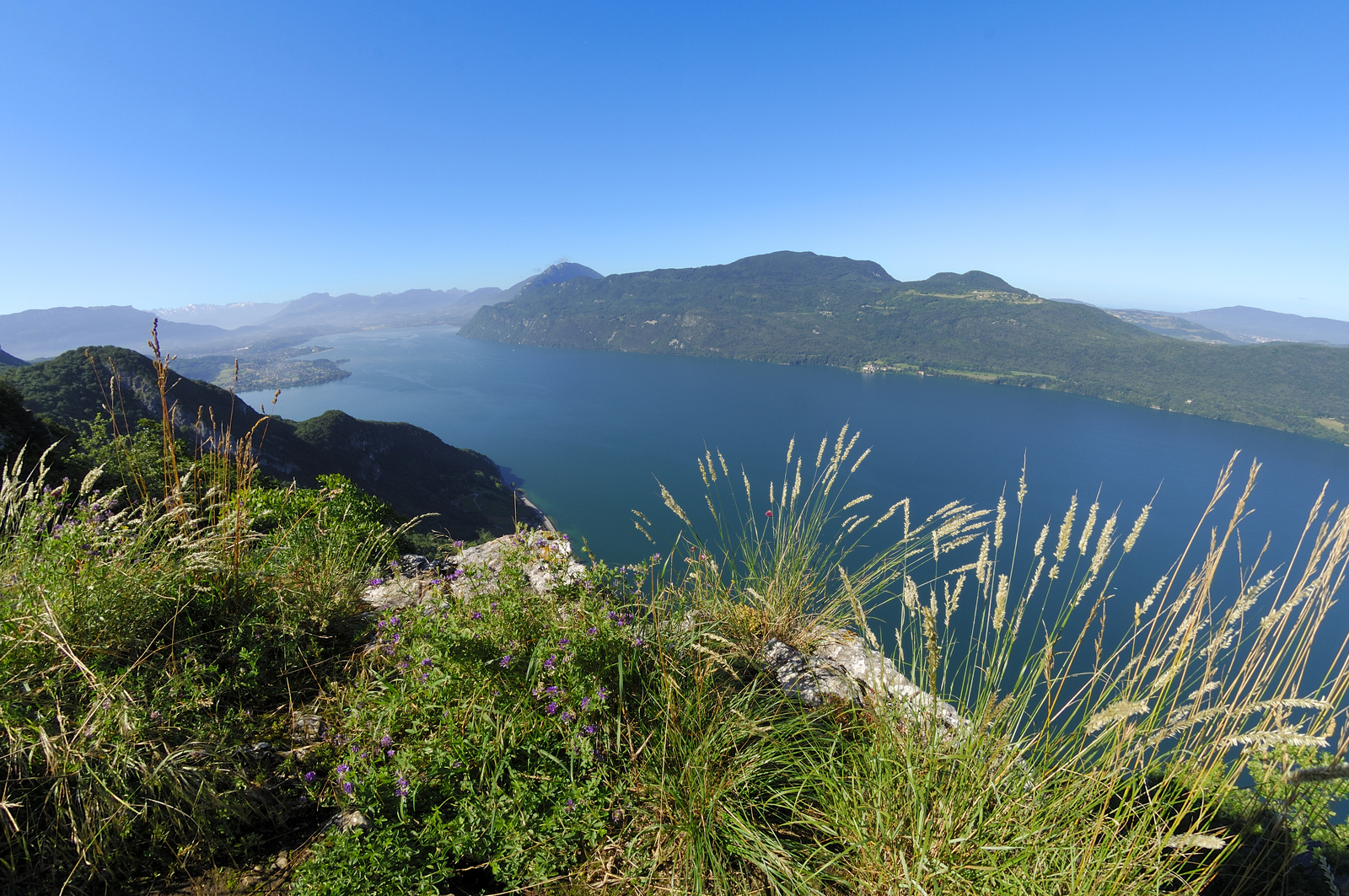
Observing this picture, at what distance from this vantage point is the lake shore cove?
148 centimetres

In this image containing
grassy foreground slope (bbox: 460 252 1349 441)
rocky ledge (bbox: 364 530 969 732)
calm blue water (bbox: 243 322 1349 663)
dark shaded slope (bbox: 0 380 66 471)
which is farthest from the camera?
grassy foreground slope (bbox: 460 252 1349 441)

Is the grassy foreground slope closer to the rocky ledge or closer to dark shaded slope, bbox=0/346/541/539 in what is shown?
dark shaded slope, bbox=0/346/541/539

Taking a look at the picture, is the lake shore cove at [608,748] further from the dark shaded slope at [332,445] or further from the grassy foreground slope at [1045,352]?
the grassy foreground slope at [1045,352]

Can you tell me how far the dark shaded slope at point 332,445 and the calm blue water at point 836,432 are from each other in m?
8.81

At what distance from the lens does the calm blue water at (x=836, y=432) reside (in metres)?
64.2

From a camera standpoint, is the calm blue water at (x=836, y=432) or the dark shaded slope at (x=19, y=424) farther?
the calm blue water at (x=836, y=432)

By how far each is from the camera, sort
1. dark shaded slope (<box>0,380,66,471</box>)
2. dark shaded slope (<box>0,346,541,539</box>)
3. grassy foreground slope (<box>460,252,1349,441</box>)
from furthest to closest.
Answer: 1. grassy foreground slope (<box>460,252,1349,441</box>)
2. dark shaded slope (<box>0,346,541,539</box>)
3. dark shaded slope (<box>0,380,66,471</box>)

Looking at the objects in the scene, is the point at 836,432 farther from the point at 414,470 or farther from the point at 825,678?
the point at 825,678

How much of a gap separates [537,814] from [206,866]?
100 cm

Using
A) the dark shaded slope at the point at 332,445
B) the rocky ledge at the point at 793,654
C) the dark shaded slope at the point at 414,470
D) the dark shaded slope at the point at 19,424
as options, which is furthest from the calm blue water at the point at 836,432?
the rocky ledge at the point at 793,654

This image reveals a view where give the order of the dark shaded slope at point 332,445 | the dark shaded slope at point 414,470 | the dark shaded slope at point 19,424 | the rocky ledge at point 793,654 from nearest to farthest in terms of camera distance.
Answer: the rocky ledge at point 793,654
the dark shaded slope at point 19,424
the dark shaded slope at point 332,445
the dark shaded slope at point 414,470

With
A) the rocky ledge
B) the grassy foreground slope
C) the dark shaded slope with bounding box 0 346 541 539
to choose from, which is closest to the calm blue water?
the dark shaded slope with bounding box 0 346 541 539

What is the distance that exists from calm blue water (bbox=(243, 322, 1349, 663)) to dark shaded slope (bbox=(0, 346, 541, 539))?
881 cm

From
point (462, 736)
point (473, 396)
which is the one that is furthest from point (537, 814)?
point (473, 396)
